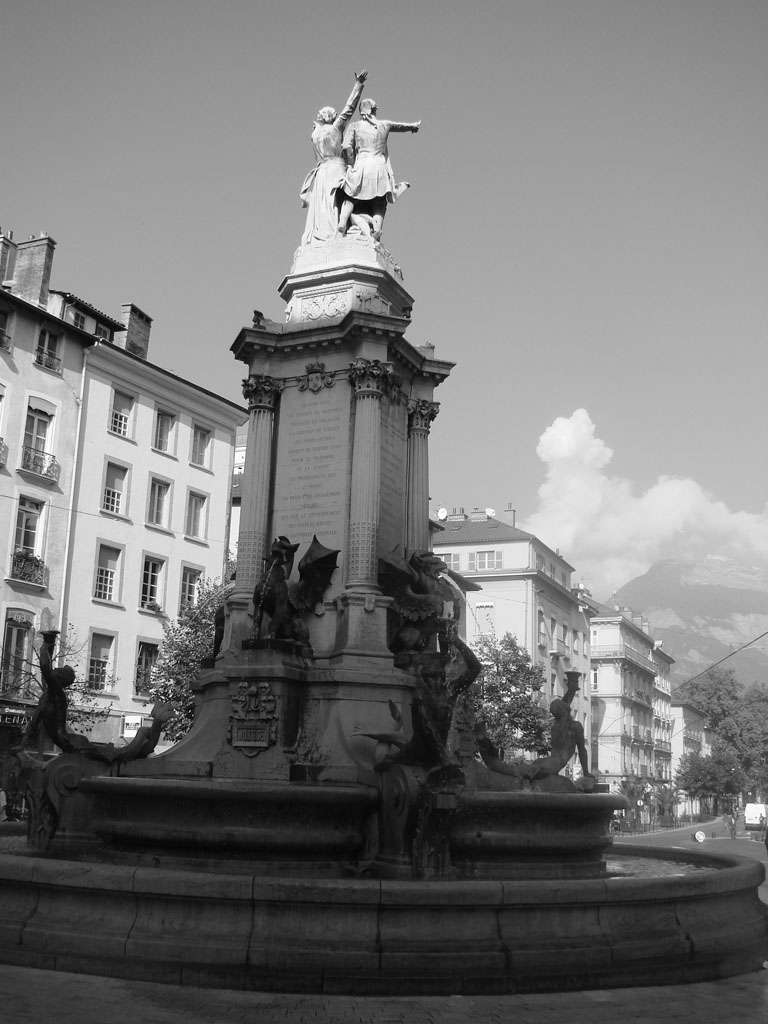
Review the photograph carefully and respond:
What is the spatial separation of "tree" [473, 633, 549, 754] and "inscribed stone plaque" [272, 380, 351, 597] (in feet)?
97.6

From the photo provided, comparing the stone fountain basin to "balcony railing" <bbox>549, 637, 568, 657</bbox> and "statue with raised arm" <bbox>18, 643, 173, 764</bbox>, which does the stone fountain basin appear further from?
"balcony railing" <bbox>549, 637, 568, 657</bbox>

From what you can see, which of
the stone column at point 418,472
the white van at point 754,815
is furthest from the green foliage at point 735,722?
the stone column at point 418,472

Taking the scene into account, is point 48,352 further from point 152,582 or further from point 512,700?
point 512,700

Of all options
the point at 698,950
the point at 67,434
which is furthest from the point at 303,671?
the point at 67,434

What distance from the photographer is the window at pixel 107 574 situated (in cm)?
4112

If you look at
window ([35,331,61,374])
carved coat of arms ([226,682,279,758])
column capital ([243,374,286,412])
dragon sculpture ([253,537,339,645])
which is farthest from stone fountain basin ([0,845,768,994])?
window ([35,331,61,374])

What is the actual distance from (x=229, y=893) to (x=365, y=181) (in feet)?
41.1

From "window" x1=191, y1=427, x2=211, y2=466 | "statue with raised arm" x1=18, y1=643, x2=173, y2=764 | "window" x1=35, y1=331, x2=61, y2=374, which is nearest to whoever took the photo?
"statue with raised arm" x1=18, y1=643, x2=173, y2=764

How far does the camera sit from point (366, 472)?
49.4ft

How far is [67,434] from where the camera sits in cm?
Result: 4119

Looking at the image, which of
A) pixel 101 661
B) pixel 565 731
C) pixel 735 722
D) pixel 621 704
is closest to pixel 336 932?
pixel 565 731

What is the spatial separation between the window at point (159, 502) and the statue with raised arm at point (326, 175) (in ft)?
91.8

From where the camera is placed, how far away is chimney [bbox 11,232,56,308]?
42.8 meters

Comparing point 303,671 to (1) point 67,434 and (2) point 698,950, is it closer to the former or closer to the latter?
(2) point 698,950
